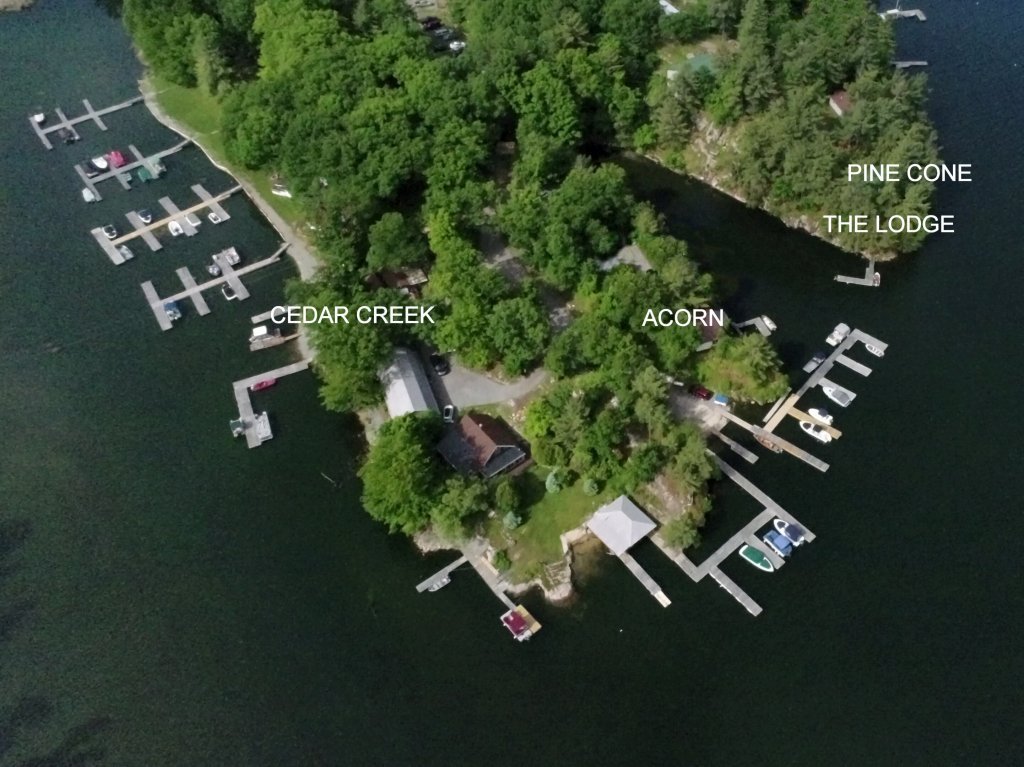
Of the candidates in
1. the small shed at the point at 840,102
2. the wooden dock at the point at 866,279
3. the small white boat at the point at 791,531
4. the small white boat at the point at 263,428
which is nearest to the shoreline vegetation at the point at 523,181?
the small shed at the point at 840,102

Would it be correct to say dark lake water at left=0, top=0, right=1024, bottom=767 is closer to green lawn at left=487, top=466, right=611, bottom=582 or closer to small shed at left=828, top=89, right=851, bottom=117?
green lawn at left=487, top=466, right=611, bottom=582

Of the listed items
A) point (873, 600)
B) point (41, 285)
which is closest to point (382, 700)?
point (873, 600)

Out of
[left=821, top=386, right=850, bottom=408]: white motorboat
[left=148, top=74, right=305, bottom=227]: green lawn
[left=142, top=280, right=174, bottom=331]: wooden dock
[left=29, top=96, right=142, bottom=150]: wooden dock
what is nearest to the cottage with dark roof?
[left=821, top=386, right=850, bottom=408]: white motorboat

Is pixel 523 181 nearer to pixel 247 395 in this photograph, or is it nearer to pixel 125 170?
pixel 247 395

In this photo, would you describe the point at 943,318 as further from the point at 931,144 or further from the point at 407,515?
the point at 407,515

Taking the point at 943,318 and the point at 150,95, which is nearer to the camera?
the point at 943,318

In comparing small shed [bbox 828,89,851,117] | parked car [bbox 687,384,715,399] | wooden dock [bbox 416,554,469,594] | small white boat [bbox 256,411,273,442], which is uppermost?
small shed [bbox 828,89,851,117]
